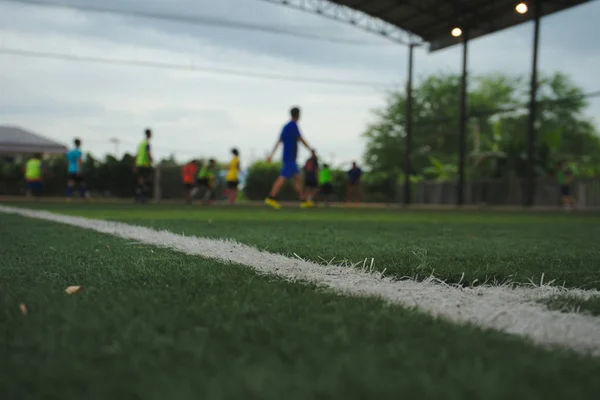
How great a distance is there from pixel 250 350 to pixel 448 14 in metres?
23.1

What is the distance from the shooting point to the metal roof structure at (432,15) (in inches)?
828

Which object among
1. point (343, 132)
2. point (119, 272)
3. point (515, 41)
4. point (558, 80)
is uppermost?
point (515, 41)

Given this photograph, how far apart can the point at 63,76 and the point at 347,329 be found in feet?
96.5

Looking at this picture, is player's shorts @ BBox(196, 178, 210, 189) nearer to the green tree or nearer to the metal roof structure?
the metal roof structure

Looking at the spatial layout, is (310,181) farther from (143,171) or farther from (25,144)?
(25,144)

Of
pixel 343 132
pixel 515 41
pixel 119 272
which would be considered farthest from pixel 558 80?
pixel 119 272

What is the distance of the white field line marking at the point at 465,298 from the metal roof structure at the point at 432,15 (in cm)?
1884

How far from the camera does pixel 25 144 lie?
2602 cm

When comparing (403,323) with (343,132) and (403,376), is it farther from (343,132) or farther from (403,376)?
(343,132)

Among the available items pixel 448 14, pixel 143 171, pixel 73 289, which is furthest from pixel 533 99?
pixel 73 289

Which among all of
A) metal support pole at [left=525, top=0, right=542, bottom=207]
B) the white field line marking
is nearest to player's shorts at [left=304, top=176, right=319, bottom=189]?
metal support pole at [left=525, top=0, right=542, bottom=207]

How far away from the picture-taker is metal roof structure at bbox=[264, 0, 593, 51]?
2102 centimetres

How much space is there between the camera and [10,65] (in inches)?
994

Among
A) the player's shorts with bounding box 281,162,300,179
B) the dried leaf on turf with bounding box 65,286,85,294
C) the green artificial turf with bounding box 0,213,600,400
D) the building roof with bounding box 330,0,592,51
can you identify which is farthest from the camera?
the building roof with bounding box 330,0,592,51
